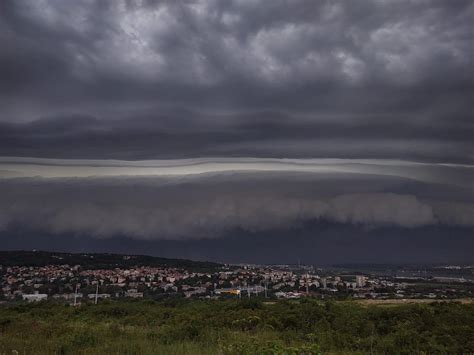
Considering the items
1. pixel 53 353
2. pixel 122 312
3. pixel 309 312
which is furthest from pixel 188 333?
pixel 122 312

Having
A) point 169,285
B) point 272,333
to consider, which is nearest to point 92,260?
point 169,285

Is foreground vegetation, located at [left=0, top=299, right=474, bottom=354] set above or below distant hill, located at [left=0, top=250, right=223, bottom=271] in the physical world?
above

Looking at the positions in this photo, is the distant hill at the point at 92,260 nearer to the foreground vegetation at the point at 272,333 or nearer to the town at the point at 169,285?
the town at the point at 169,285

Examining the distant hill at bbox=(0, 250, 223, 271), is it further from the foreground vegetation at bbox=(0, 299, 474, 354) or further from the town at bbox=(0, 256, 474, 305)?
the foreground vegetation at bbox=(0, 299, 474, 354)

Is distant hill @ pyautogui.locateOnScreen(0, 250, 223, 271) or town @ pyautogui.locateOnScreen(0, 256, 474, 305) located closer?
town @ pyautogui.locateOnScreen(0, 256, 474, 305)

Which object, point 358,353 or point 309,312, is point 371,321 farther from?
point 358,353

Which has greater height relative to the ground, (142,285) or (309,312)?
(309,312)

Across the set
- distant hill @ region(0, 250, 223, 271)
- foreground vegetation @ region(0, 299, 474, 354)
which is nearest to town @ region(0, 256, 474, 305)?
distant hill @ region(0, 250, 223, 271)
